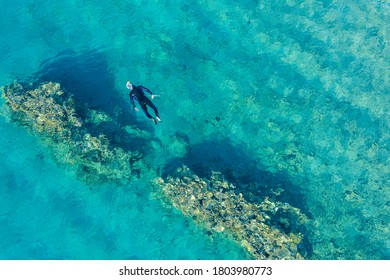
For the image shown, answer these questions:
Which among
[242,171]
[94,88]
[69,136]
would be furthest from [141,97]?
[242,171]

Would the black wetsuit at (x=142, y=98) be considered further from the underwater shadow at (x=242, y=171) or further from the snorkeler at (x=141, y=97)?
the underwater shadow at (x=242, y=171)

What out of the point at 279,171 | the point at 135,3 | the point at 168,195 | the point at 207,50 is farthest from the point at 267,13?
the point at 168,195

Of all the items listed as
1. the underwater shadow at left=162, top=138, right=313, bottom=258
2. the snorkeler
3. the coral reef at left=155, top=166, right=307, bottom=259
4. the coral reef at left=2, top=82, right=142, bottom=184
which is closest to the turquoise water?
the underwater shadow at left=162, top=138, right=313, bottom=258

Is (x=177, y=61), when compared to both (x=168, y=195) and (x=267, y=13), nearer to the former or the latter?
(x=267, y=13)

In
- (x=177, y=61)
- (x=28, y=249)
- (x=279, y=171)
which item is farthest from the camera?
(x=177, y=61)

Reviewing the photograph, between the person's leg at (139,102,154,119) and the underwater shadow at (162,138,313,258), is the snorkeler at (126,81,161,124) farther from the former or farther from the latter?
the underwater shadow at (162,138,313,258)
